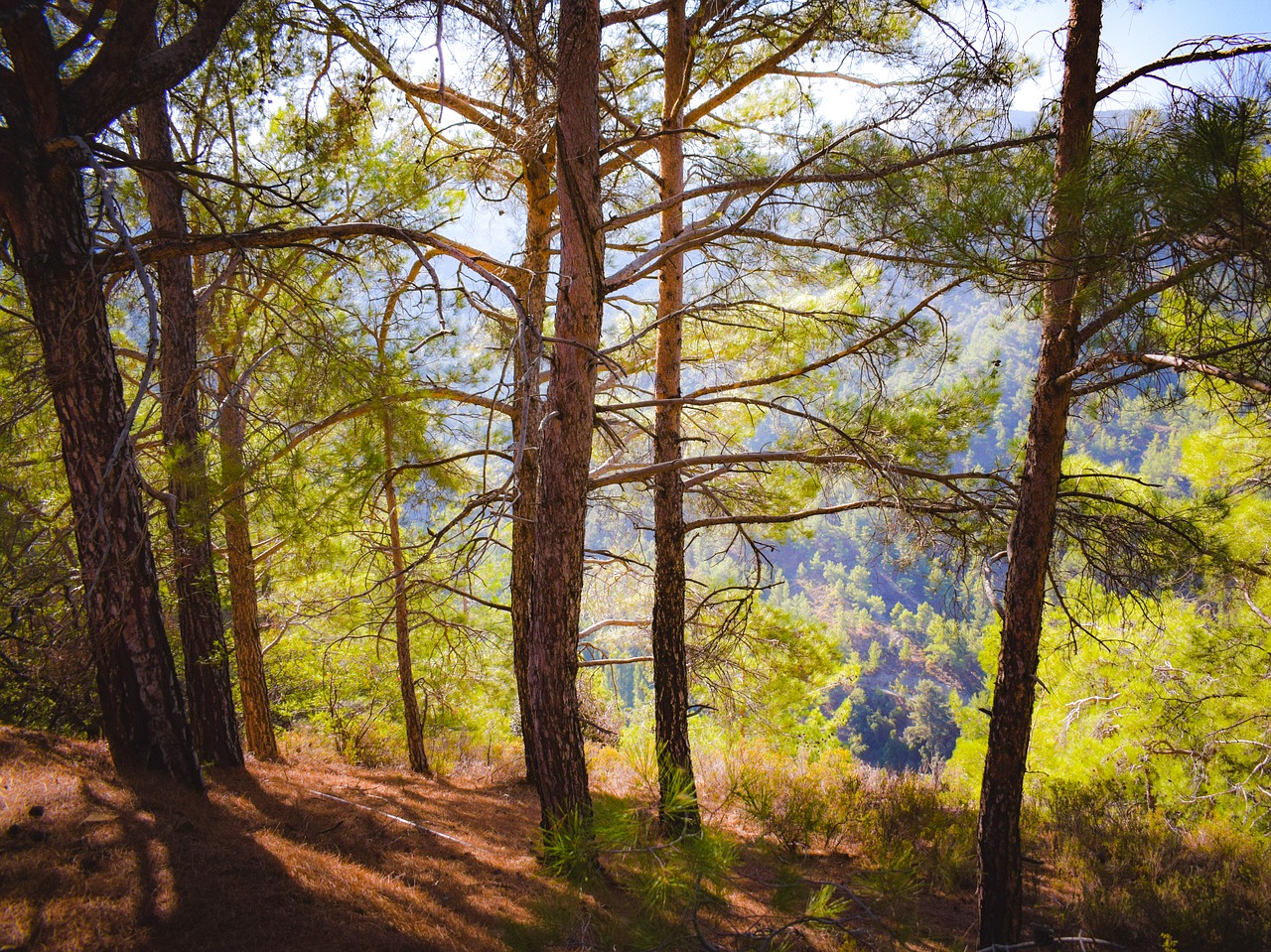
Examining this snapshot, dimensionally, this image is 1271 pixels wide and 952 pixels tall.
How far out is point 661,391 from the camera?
5.71 meters

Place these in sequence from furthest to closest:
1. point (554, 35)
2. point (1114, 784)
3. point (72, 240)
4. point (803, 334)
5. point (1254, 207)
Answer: point (1114, 784) → point (803, 334) → point (554, 35) → point (72, 240) → point (1254, 207)

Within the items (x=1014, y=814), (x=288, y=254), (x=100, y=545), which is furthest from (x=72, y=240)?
(x=1014, y=814)

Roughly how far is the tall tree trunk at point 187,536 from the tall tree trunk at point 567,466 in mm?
2676

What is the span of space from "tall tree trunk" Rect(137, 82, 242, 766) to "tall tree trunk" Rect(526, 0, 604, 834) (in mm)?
2676

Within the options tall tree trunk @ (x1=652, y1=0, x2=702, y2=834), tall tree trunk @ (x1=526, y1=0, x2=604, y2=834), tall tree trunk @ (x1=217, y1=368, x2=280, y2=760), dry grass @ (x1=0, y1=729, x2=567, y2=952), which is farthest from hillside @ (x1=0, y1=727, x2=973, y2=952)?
tall tree trunk @ (x1=217, y1=368, x2=280, y2=760)

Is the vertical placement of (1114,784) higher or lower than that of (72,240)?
lower

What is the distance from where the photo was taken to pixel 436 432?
20.0 feet

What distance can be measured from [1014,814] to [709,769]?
16.0 ft

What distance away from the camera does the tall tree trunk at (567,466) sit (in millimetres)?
3484

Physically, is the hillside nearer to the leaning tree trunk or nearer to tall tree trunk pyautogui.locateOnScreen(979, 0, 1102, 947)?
the leaning tree trunk

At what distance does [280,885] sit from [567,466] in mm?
2281

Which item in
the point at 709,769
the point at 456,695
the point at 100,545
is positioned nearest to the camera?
the point at 100,545

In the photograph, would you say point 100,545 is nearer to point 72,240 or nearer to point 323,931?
point 72,240

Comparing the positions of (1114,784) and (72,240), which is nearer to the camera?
(72,240)
